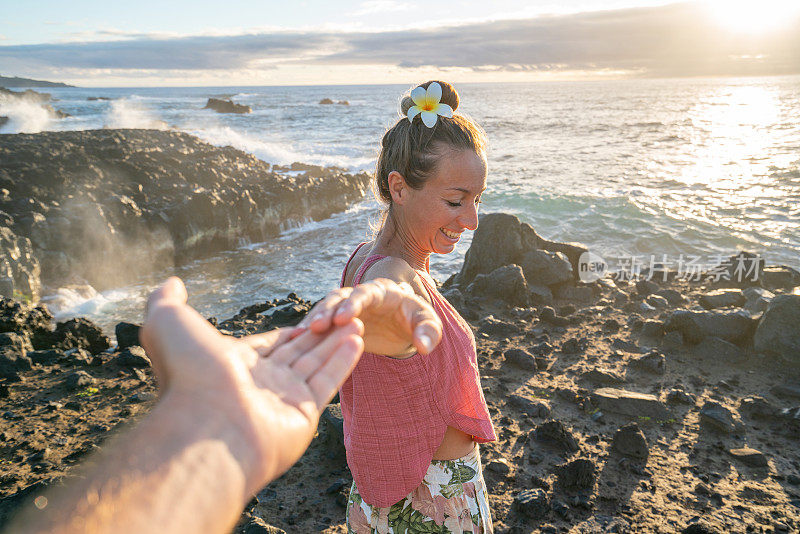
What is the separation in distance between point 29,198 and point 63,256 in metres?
2.09

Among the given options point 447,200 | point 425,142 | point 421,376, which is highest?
point 425,142

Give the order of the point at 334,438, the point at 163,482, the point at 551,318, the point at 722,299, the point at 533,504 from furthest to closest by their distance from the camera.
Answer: the point at 722,299 → the point at 551,318 → the point at 334,438 → the point at 533,504 → the point at 163,482

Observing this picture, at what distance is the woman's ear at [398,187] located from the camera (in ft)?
7.96

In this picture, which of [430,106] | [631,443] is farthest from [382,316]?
[631,443]

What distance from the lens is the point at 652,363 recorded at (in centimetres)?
618

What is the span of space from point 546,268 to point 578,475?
537 cm

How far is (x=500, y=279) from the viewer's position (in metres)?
8.62

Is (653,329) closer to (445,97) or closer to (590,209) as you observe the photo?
(445,97)

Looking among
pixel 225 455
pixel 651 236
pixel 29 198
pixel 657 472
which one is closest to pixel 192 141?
pixel 29 198

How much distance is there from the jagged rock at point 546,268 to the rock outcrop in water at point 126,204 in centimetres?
862

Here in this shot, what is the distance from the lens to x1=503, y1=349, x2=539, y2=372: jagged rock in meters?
6.25

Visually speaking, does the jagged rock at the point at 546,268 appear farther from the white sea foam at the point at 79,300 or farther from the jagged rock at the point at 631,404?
the white sea foam at the point at 79,300

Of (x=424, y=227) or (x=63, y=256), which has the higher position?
(x=424, y=227)

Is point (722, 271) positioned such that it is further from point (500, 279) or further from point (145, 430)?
point (145, 430)
